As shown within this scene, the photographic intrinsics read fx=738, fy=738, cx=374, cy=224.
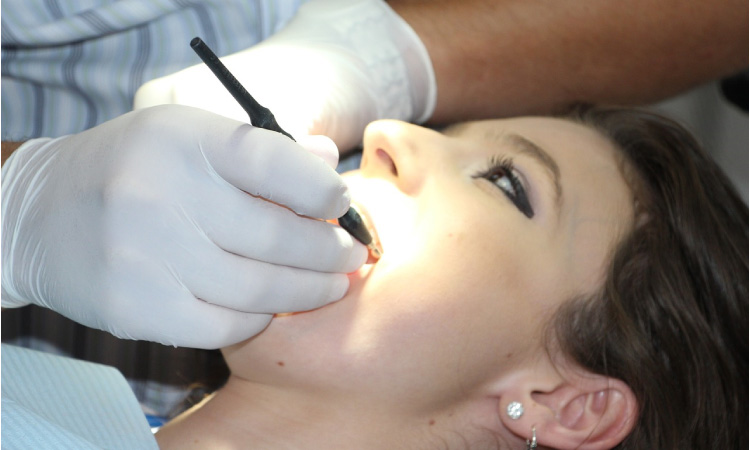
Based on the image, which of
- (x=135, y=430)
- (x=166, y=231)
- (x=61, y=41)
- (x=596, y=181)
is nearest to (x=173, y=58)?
(x=61, y=41)

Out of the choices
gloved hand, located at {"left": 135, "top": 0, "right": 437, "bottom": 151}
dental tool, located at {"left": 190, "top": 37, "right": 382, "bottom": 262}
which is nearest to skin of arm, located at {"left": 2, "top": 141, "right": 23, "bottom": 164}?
gloved hand, located at {"left": 135, "top": 0, "right": 437, "bottom": 151}

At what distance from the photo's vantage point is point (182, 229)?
1074 millimetres

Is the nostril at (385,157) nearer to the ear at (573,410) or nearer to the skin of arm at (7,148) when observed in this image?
the ear at (573,410)

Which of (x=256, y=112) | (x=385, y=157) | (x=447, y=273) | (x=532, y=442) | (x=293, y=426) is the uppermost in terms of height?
(x=256, y=112)

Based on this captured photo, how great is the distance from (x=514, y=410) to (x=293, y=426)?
1.23 ft

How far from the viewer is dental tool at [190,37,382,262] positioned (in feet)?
3.06

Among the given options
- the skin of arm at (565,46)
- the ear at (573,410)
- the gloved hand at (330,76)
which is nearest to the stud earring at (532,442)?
the ear at (573,410)

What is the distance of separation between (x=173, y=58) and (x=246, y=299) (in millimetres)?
793

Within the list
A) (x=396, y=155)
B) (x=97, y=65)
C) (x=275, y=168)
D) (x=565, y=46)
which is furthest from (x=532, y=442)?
(x=97, y=65)

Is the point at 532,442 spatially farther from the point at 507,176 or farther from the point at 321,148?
the point at 321,148

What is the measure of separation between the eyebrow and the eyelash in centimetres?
5

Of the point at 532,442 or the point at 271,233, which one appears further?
the point at 532,442

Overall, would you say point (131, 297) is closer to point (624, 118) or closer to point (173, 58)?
point (173, 58)

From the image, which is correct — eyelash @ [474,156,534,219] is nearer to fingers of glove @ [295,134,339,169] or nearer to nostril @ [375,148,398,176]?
nostril @ [375,148,398,176]
